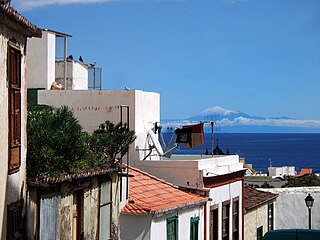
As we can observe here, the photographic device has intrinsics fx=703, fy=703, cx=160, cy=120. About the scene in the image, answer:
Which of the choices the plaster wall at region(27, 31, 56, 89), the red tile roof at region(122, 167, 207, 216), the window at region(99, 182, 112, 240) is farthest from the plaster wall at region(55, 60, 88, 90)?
the window at region(99, 182, 112, 240)

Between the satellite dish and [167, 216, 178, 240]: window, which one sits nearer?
[167, 216, 178, 240]: window

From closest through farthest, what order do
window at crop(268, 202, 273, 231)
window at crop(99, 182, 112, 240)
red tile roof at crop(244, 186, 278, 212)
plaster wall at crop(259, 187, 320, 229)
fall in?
window at crop(99, 182, 112, 240)
red tile roof at crop(244, 186, 278, 212)
window at crop(268, 202, 273, 231)
plaster wall at crop(259, 187, 320, 229)

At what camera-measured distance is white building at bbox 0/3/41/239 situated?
10922 mm

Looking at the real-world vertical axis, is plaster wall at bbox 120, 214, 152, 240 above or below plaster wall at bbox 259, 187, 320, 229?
above

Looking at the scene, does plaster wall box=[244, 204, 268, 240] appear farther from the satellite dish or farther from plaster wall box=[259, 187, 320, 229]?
the satellite dish

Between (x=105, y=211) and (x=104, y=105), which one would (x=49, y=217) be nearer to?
(x=105, y=211)

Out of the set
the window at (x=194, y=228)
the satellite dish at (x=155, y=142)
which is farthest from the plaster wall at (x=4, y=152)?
the satellite dish at (x=155, y=142)

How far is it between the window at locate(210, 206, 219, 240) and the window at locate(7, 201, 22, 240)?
39.5 feet

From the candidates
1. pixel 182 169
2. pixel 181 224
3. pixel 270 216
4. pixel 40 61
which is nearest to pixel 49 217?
pixel 181 224

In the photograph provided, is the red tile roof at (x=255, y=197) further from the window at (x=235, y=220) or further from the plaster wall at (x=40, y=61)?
the plaster wall at (x=40, y=61)

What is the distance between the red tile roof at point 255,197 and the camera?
28117mm

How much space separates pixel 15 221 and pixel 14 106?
1929 millimetres

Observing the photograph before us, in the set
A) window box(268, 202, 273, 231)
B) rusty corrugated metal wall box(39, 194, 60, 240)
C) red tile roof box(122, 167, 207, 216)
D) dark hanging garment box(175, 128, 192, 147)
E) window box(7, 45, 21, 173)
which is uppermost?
window box(7, 45, 21, 173)

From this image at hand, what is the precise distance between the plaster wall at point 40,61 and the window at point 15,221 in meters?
12.8
